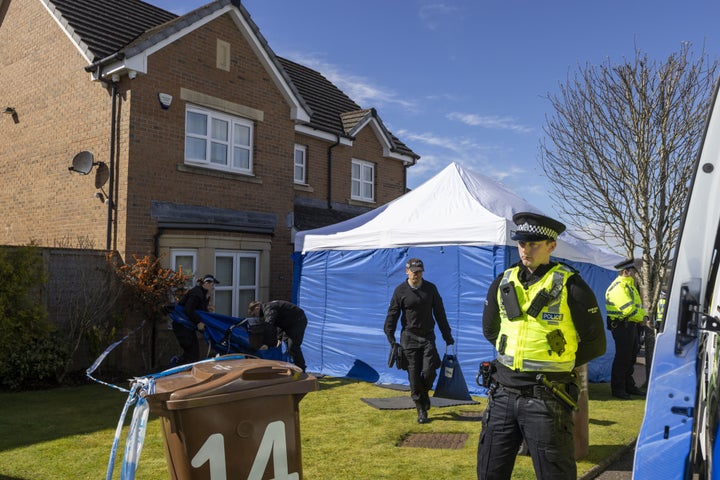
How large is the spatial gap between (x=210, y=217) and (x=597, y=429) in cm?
788

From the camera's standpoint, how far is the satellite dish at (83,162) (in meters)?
11.1

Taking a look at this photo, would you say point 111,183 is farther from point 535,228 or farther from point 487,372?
point 535,228

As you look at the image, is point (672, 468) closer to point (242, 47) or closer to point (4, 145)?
point (242, 47)

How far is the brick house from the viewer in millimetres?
10891

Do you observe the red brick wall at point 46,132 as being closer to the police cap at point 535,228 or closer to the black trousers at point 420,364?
the black trousers at point 420,364

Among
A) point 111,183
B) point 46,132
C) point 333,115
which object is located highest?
point 333,115

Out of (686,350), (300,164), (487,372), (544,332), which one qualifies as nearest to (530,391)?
(544,332)

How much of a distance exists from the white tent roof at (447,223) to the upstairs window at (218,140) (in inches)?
94.4

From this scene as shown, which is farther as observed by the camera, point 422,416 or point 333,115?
point 333,115

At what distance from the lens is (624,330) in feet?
29.1

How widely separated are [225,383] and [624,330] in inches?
282

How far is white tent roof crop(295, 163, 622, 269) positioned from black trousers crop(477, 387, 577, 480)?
16.6 feet

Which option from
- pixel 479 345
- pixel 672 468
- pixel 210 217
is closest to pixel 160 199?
pixel 210 217

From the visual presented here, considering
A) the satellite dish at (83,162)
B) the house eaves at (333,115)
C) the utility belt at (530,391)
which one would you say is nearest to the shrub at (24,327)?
the satellite dish at (83,162)
